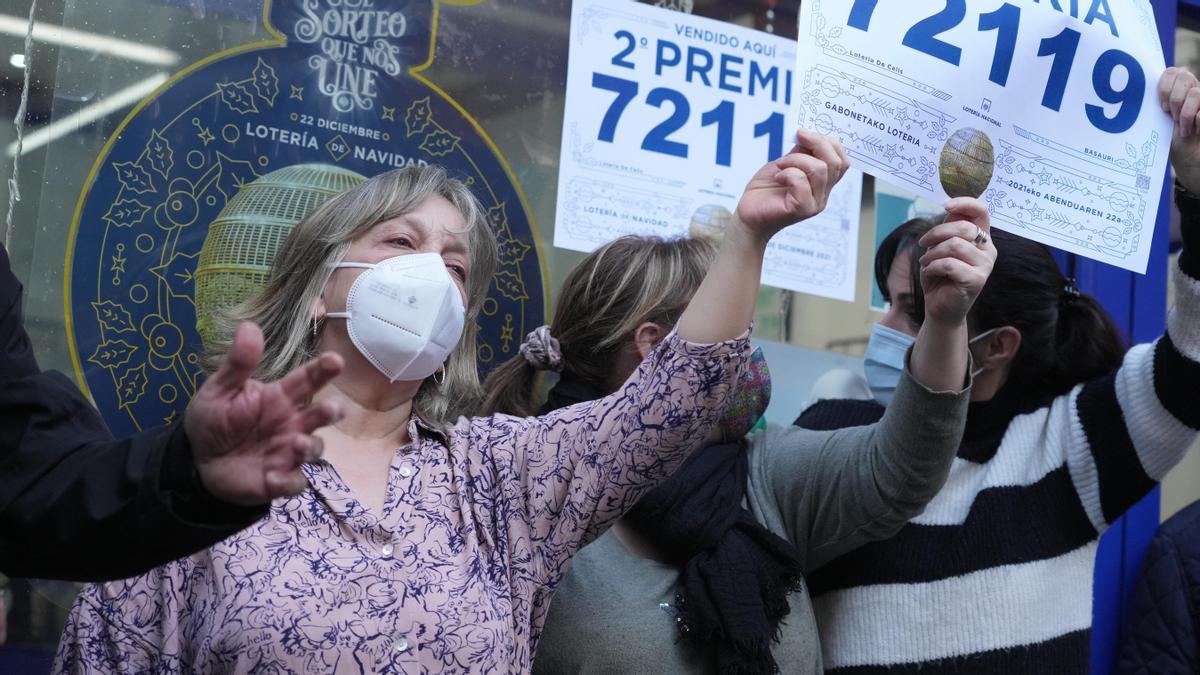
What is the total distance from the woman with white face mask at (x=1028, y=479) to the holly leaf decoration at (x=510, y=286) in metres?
0.85

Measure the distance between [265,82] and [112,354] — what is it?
642 millimetres

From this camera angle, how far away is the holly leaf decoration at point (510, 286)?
9.48 feet

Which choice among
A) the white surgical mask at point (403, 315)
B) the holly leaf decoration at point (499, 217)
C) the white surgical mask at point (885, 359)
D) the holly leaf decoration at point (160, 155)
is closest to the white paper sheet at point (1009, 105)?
the white surgical mask at point (885, 359)

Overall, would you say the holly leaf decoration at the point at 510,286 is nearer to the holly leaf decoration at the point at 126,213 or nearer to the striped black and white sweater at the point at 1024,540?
the holly leaf decoration at the point at 126,213

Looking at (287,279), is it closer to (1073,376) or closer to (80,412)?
(80,412)

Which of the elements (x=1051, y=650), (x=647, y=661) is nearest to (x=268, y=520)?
(x=647, y=661)

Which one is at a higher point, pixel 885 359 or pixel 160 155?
→ pixel 160 155

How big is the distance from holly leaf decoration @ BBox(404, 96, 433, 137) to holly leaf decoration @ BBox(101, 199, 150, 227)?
59 cm

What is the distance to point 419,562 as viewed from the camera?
189 cm

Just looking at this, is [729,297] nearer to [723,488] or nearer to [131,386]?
[723,488]

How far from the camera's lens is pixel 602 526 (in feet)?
6.51

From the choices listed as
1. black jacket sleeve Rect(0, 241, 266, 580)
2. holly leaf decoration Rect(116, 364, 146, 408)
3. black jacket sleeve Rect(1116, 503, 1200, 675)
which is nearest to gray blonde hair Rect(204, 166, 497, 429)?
holly leaf decoration Rect(116, 364, 146, 408)

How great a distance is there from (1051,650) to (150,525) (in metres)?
1.78

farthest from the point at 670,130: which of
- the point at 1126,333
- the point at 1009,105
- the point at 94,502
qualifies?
the point at 94,502
